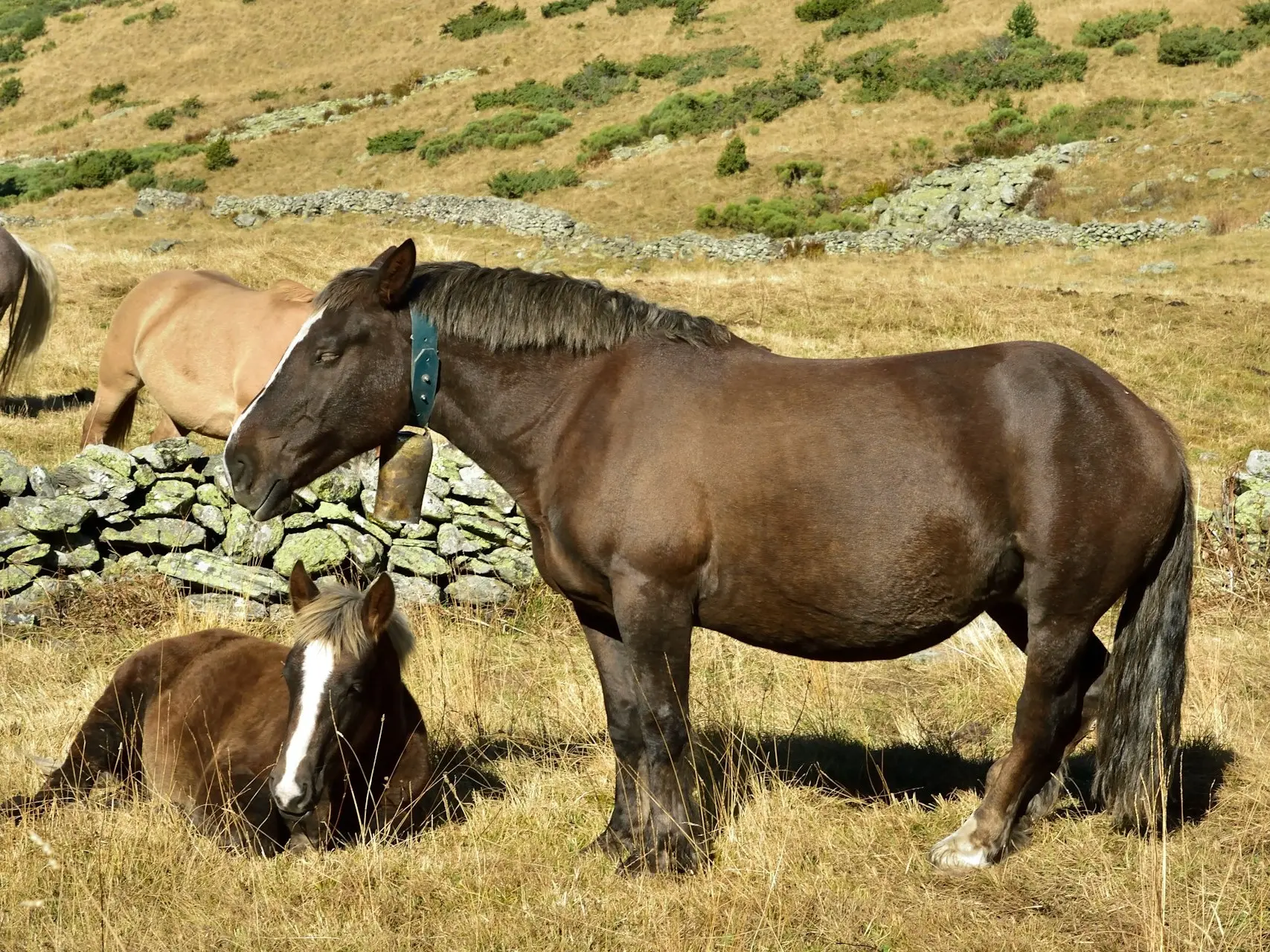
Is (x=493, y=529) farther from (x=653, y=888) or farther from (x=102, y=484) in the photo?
(x=653, y=888)

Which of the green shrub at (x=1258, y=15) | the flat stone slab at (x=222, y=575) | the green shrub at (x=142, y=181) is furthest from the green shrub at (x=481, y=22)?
the flat stone slab at (x=222, y=575)

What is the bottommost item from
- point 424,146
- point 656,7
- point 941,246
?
point 941,246

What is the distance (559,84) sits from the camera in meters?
48.2

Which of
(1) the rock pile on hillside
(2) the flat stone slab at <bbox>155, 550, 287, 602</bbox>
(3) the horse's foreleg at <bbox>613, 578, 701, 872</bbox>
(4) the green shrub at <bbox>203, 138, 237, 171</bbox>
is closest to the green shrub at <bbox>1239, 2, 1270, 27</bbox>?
(4) the green shrub at <bbox>203, 138, 237, 171</bbox>

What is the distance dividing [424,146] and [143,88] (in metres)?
25.7

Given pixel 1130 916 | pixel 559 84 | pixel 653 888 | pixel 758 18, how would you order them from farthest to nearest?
pixel 758 18 → pixel 559 84 → pixel 653 888 → pixel 1130 916

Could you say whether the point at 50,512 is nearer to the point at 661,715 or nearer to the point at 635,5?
the point at 661,715

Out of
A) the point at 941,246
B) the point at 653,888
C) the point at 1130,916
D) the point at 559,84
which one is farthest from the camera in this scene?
the point at 559,84

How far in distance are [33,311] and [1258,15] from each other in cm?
4257

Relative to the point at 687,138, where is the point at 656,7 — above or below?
above

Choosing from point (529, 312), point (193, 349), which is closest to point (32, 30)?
point (193, 349)

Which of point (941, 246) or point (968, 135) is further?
point (968, 135)

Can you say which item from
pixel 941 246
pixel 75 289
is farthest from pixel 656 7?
pixel 75 289

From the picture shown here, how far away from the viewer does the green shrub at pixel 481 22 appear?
189 feet
